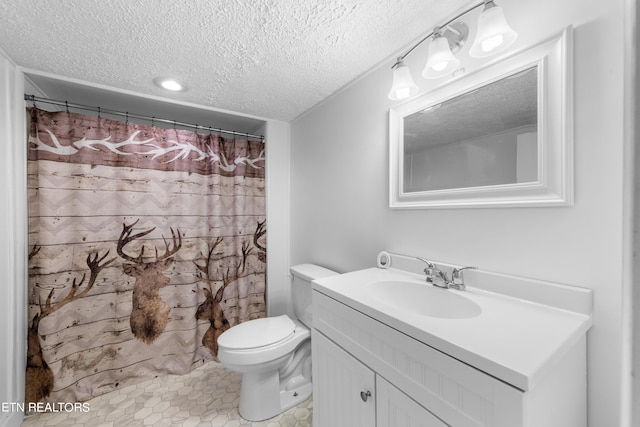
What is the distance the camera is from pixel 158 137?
6.34 ft

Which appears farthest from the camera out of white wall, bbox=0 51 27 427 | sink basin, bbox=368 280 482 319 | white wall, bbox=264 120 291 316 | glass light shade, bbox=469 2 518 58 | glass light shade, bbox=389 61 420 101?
white wall, bbox=264 120 291 316

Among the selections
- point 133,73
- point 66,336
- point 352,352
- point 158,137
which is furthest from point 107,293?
point 352,352

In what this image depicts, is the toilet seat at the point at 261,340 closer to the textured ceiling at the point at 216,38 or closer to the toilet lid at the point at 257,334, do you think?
the toilet lid at the point at 257,334

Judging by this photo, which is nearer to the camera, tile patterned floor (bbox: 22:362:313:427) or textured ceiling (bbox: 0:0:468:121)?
textured ceiling (bbox: 0:0:468:121)

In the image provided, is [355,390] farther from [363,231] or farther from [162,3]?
[162,3]

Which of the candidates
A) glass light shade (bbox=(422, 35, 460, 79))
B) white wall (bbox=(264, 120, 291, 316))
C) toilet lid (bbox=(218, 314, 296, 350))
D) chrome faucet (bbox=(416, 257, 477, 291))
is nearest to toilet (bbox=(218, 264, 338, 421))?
toilet lid (bbox=(218, 314, 296, 350))

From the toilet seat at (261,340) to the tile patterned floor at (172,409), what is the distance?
353 millimetres

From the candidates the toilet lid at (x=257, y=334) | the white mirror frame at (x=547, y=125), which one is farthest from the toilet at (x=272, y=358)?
the white mirror frame at (x=547, y=125)

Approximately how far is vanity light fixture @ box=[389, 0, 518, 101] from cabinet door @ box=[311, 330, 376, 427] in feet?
3.82

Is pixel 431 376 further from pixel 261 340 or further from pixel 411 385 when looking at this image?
pixel 261 340

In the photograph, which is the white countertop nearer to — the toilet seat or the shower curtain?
the toilet seat

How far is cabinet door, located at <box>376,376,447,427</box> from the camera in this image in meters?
0.78

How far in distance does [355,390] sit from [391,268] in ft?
1.94

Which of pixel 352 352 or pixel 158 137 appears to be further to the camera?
pixel 158 137
